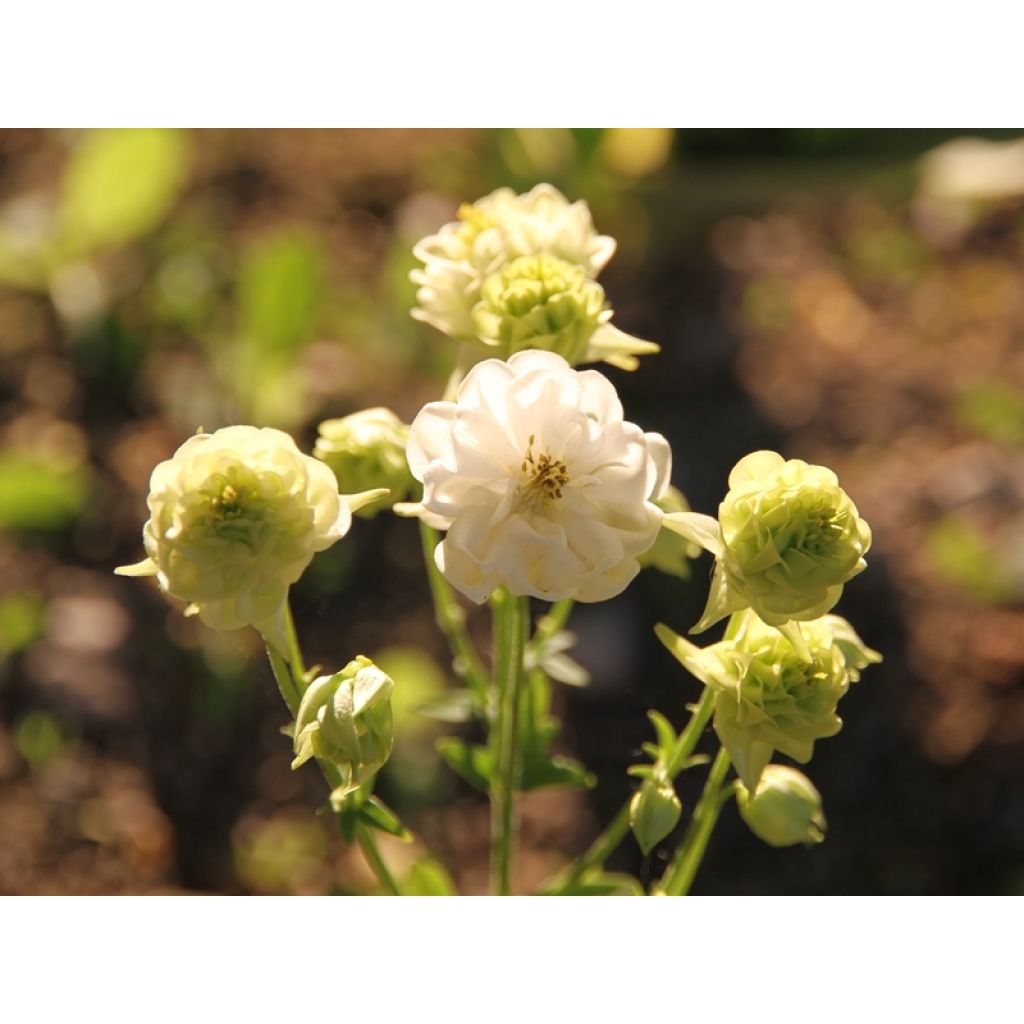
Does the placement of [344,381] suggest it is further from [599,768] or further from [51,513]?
[599,768]

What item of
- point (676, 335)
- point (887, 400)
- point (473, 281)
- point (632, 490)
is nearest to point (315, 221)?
point (676, 335)

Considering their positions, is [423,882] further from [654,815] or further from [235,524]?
[235,524]

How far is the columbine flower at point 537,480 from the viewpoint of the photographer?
3.09 ft

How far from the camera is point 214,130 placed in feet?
9.74

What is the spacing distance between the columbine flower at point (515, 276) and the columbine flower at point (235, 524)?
0.80ft

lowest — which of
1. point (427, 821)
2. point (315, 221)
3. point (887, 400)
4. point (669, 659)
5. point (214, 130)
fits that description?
point (427, 821)

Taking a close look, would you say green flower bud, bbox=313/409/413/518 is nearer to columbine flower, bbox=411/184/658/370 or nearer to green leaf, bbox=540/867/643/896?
columbine flower, bbox=411/184/658/370

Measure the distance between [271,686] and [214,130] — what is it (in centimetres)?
171

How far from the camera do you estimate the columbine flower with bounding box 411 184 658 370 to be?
43.8 inches

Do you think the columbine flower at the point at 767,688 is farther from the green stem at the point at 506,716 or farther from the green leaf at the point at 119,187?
the green leaf at the point at 119,187

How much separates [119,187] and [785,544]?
215cm

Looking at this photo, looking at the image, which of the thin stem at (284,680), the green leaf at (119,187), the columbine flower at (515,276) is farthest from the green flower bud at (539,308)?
the green leaf at (119,187)

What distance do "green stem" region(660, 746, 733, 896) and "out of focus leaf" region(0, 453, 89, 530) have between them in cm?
156

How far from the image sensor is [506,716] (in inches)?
47.8
